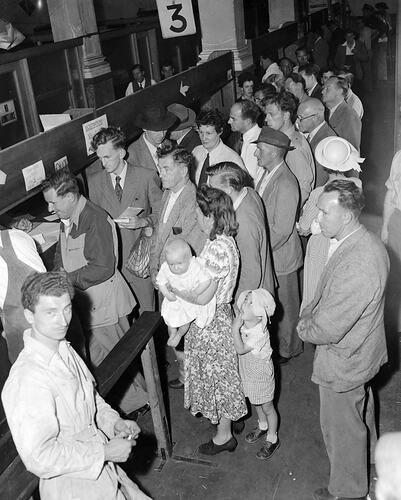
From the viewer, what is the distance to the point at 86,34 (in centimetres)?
752

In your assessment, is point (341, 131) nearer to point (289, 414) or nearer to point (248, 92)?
point (248, 92)

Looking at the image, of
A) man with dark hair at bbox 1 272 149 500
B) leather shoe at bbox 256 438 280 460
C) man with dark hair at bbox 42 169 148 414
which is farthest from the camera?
leather shoe at bbox 256 438 280 460

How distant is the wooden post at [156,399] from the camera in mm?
3521

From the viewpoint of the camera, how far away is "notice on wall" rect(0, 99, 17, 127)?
660 cm

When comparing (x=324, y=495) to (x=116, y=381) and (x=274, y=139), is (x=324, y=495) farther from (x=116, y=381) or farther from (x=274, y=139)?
(x=274, y=139)

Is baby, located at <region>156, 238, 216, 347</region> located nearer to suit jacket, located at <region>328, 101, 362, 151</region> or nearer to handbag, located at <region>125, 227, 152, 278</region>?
handbag, located at <region>125, 227, 152, 278</region>

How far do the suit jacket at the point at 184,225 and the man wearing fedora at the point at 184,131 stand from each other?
5.94 feet

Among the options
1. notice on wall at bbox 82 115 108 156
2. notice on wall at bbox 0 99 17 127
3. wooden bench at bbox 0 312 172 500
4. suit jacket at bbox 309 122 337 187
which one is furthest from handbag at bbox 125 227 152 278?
notice on wall at bbox 0 99 17 127

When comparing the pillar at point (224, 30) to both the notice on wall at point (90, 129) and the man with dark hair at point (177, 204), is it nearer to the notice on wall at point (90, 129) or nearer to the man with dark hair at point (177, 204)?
the notice on wall at point (90, 129)

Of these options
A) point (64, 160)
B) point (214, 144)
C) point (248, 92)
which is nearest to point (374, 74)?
point (248, 92)

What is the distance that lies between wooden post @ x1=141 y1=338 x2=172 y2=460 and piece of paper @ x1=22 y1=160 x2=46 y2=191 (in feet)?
4.38

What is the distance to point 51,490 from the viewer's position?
219 centimetres

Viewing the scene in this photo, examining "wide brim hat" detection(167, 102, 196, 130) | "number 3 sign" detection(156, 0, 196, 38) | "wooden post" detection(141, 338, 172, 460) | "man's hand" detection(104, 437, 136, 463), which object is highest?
"number 3 sign" detection(156, 0, 196, 38)

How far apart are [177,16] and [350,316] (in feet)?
19.0
